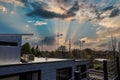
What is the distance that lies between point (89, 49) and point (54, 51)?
13.3 metres

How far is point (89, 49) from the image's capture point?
6094 cm

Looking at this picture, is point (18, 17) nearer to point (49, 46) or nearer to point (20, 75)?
point (20, 75)

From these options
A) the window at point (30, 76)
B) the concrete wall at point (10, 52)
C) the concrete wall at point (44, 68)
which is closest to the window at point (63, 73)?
the concrete wall at point (44, 68)

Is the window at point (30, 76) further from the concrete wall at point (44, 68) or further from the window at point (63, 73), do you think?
the window at point (63, 73)

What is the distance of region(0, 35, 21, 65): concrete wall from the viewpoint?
12007 millimetres

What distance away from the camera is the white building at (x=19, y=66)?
10.2 meters

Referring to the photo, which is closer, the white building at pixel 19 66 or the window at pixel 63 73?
the white building at pixel 19 66

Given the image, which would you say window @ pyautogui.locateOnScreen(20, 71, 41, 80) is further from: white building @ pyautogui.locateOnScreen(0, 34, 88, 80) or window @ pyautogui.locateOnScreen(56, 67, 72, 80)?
window @ pyautogui.locateOnScreen(56, 67, 72, 80)

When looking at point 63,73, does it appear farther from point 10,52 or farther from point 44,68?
point 10,52

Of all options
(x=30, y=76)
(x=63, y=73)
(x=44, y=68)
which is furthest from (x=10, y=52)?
(x=63, y=73)

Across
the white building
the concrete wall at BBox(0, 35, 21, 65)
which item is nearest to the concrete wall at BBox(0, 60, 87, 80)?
the white building

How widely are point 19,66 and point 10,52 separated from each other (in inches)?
96.8

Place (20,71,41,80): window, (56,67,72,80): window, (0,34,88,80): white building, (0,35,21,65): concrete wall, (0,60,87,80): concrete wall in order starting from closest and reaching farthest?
(0,60,87,80): concrete wall
(0,34,88,80): white building
(20,71,41,80): window
(0,35,21,65): concrete wall
(56,67,72,80): window

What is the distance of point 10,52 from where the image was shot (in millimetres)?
12742
